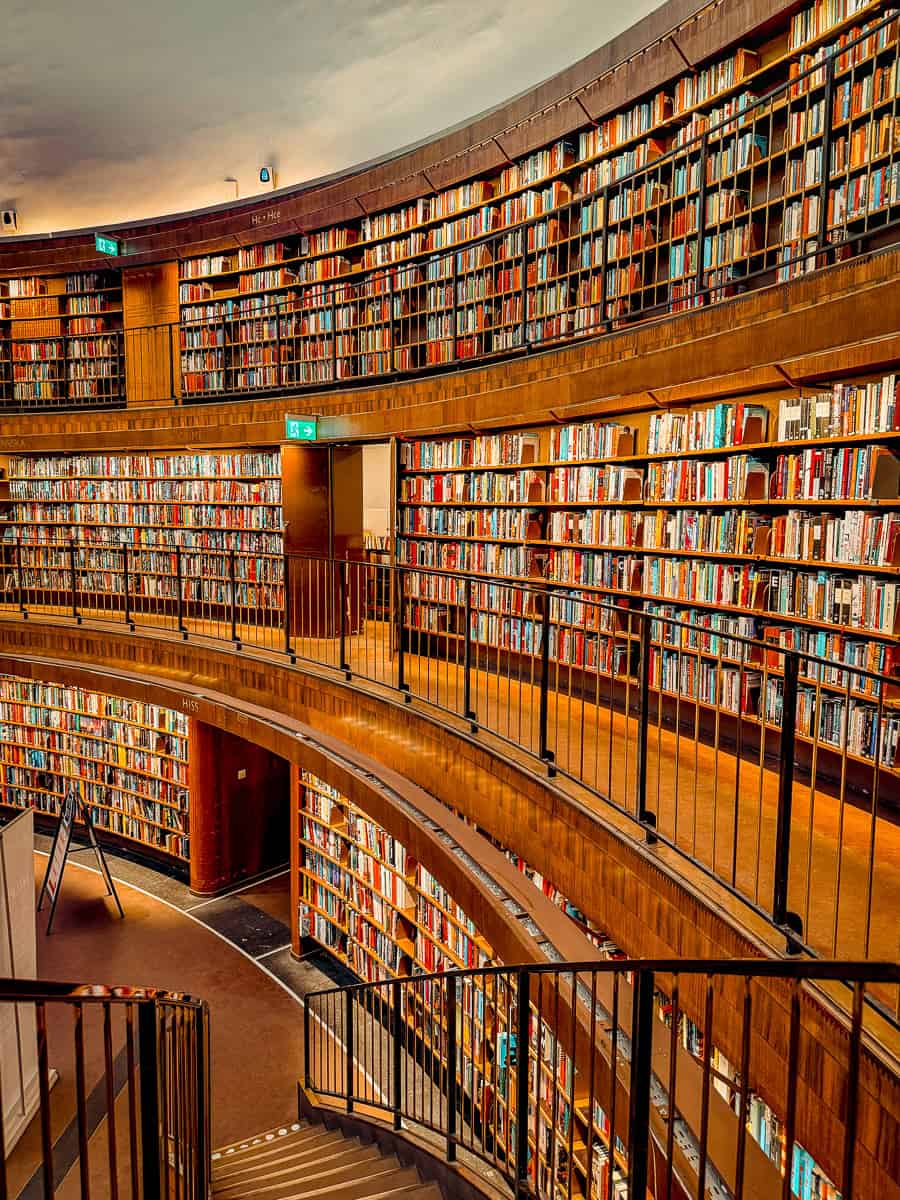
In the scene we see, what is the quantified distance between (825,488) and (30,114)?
9.69 meters

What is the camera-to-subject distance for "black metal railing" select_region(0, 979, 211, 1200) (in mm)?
1433

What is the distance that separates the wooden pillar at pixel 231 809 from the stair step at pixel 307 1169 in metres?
4.19

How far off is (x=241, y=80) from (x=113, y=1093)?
30.0 feet

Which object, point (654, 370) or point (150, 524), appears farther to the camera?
point (150, 524)

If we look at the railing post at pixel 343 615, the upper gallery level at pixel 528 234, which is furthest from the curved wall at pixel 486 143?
the railing post at pixel 343 615

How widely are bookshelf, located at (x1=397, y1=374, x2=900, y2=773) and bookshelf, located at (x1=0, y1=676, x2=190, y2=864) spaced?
419cm

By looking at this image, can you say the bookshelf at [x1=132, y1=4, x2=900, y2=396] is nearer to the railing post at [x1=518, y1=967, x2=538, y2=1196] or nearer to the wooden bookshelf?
the wooden bookshelf

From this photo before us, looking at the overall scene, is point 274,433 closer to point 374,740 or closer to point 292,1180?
point 374,740

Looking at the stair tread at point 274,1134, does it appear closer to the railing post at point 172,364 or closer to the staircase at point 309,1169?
the staircase at point 309,1169

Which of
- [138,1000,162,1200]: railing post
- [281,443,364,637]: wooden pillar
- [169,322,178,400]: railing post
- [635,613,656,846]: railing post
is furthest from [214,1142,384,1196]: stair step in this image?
[169,322,178,400]: railing post

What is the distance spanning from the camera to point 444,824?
4484mm

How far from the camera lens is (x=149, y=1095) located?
181cm

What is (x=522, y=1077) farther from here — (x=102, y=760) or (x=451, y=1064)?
(x=102, y=760)

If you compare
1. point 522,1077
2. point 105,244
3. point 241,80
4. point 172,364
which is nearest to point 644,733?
point 522,1077
